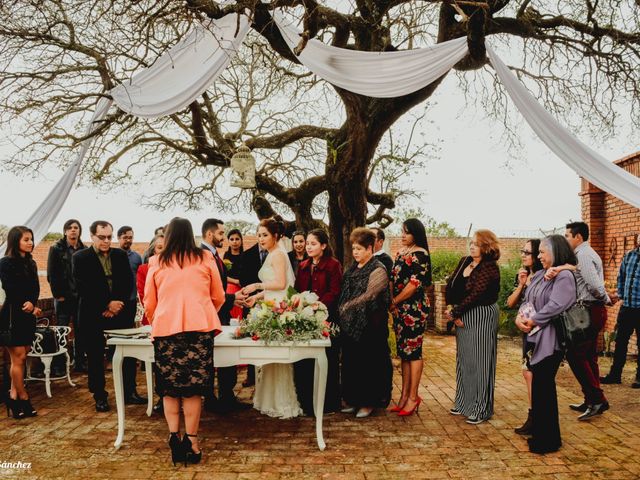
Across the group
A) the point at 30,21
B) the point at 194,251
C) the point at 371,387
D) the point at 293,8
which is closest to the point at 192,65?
the point at 293,8

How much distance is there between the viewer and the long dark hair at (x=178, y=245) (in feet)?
13.9

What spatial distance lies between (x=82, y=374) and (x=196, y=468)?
4164 mm

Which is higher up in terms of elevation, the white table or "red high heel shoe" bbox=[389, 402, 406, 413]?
the white table

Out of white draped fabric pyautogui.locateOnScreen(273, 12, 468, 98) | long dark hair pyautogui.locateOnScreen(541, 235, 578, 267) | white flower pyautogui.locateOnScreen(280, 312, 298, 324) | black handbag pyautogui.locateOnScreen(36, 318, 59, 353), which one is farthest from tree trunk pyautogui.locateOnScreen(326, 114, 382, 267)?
black handbag pyautogui.locateOnScreen(36, 318, 59, 353)

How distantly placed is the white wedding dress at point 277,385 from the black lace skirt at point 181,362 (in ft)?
4.58

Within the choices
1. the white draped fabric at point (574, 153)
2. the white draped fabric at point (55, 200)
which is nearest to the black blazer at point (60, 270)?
the white draped fabric at point (55, 200)

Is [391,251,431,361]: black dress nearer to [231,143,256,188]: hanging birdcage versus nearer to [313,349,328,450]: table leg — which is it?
[313,349,328,450]: table leg

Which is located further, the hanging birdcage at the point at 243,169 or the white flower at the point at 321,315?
the hanging birdcage at the point at 243,169

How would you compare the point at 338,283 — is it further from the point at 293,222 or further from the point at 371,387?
the point at 293,222

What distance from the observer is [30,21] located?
6160 millimetres

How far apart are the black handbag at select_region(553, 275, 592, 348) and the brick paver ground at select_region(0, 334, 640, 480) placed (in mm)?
909

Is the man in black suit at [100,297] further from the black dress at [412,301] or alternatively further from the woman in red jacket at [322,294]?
the black dress at [412,301]

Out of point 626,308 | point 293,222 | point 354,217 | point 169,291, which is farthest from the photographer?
point 293,222

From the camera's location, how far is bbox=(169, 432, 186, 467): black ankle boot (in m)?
4.30
